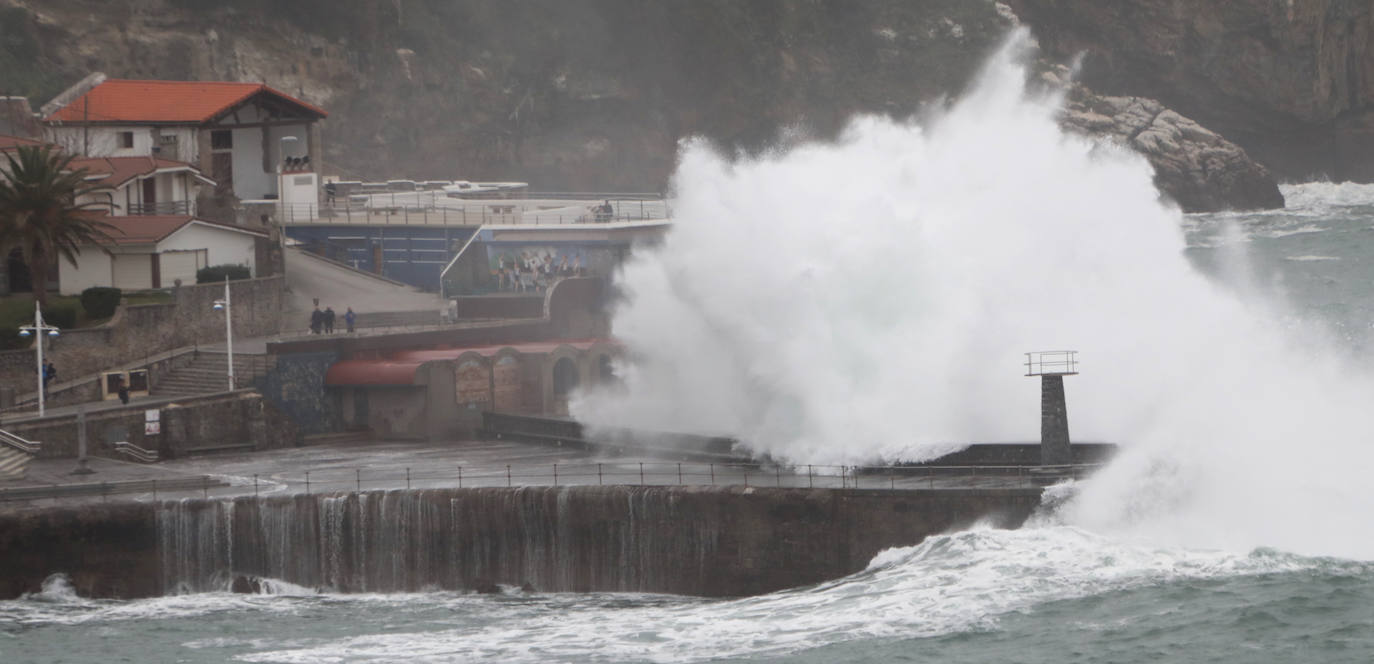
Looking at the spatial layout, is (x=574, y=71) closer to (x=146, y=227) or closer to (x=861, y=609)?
(x=146, y=227)

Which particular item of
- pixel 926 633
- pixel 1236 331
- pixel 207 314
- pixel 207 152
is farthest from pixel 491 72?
pixel 926 633

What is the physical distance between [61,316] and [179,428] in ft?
18.6

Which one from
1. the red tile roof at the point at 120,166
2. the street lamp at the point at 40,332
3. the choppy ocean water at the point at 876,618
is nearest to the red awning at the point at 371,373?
the street lamp at the point at 40,332

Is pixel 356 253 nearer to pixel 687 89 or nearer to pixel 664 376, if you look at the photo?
pixel 664 376

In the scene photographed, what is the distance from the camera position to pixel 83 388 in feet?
160

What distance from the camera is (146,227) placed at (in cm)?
5744

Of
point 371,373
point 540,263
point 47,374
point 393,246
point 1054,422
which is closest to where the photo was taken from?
point 1054,422

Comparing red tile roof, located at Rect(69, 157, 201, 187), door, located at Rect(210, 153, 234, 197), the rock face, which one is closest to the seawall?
red tile roof, located at Rect(69, 157, 201, 187)

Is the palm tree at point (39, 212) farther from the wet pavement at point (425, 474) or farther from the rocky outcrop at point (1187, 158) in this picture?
the rocky outcrop at point (1187, 158)

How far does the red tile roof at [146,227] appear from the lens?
5600 cm

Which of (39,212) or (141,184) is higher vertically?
(141,184)

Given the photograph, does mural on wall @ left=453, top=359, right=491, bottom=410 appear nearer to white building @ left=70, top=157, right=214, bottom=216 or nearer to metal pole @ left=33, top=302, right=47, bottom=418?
metal pole @ left=33, top=302, right=47, bottom=418

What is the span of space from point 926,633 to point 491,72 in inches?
3529

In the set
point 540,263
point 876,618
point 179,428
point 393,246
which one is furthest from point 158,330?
point 876,618
